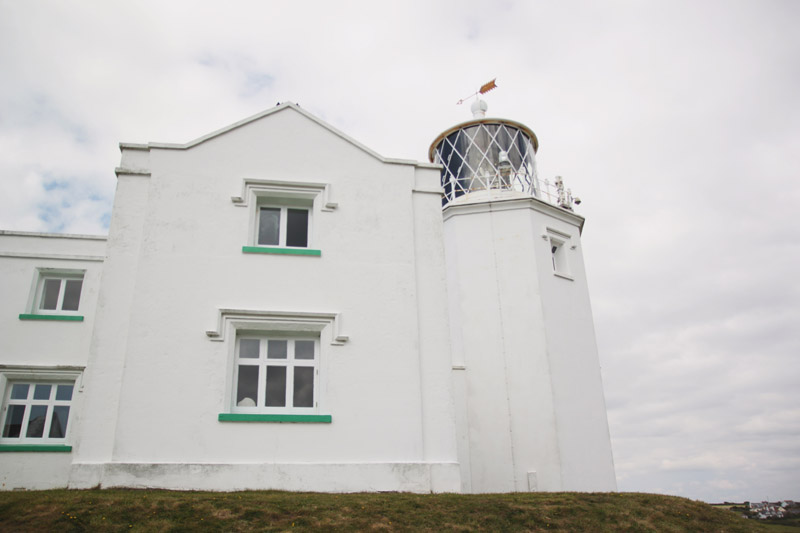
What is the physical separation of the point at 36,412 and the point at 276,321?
7.35 metres

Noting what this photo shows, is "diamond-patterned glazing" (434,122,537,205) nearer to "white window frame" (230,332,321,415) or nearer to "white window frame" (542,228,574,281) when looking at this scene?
"white window frame" (542,228,574,281)

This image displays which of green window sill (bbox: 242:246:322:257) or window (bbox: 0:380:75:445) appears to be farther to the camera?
window (bbox: 0:380:75:445)

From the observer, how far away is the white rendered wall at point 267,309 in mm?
10445

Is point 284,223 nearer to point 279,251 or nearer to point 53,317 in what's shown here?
point 279,251

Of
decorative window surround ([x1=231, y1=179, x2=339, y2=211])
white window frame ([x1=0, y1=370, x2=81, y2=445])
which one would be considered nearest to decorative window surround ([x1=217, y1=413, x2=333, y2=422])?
decorative window surround ([x1=231, y1=179, x2=339, y2=211])

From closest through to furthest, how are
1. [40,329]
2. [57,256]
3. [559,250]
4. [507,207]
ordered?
[40,329], [57,256], [507,207], [559,250]

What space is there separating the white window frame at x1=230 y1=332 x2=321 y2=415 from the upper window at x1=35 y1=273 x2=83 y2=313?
6990mm

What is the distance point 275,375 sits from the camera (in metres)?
11.2

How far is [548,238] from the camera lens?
16688 millimetres

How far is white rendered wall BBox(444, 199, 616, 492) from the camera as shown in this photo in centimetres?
1449

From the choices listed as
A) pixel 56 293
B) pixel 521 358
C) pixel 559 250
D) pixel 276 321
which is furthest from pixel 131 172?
pixel 559 250

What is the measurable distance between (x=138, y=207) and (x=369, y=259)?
4.59m

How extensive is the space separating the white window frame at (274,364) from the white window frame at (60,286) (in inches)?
264

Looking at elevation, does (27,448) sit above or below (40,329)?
below
